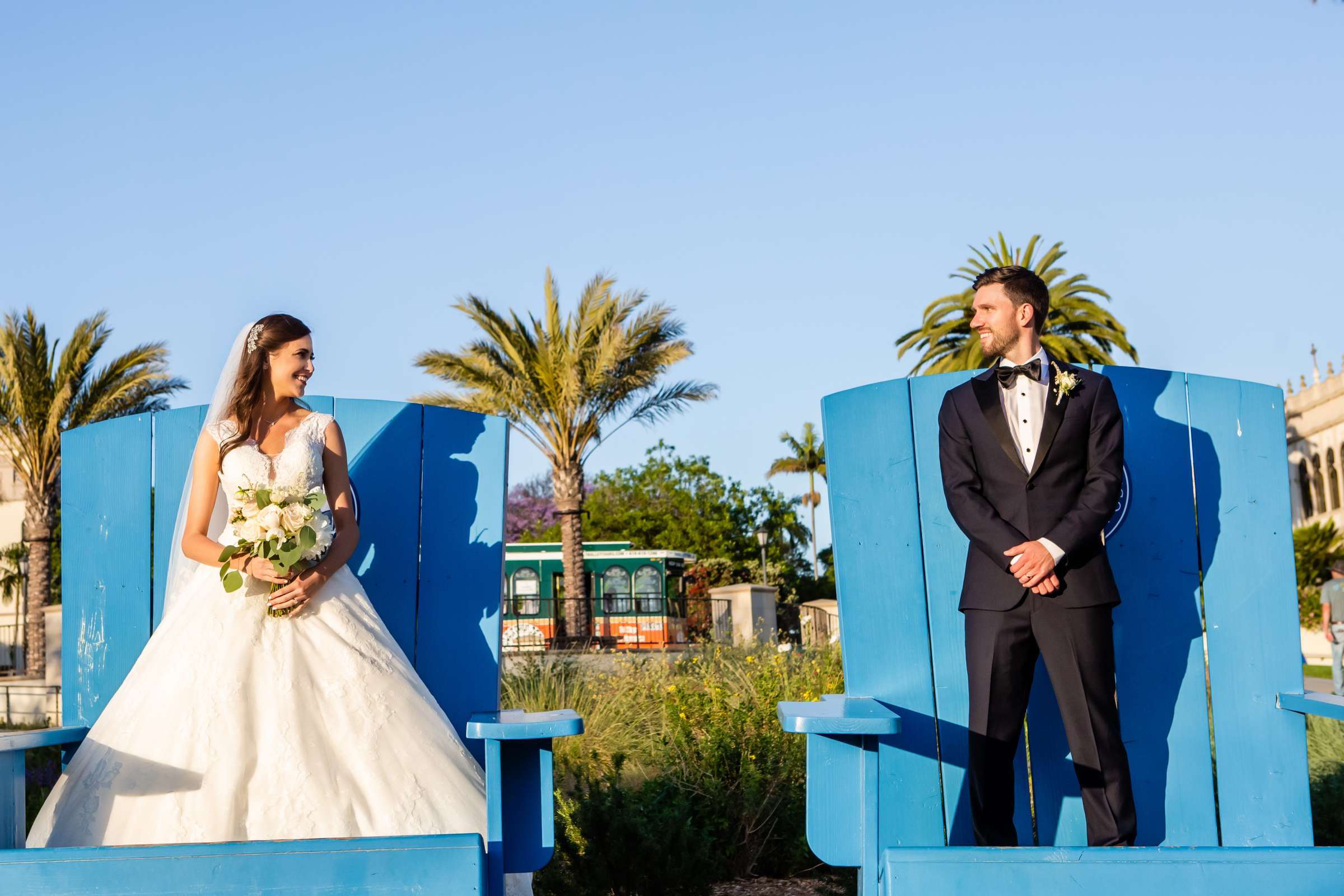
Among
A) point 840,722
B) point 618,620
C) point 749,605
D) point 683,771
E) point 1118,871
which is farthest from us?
point 618,620

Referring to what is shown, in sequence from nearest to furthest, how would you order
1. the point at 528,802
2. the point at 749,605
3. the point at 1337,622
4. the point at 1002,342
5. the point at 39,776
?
1. the point at 528,802
2. the point at 1002,342
3. the point at 39,776
4. the point at 1337,622
5. the point at 749,605

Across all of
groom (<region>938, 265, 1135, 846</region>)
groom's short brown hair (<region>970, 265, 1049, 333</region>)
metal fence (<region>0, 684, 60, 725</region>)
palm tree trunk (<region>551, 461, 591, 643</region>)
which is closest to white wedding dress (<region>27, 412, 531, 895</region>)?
groom (<region>938, 265, 1135, 846</region>)

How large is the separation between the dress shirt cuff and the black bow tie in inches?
16.9

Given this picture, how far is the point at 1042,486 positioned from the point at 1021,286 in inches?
19.4

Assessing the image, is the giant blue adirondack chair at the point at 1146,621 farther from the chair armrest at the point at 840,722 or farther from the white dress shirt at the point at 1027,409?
the chair armrest at the point at 840,722

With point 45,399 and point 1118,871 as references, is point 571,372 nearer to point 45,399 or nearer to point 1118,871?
point 45,399

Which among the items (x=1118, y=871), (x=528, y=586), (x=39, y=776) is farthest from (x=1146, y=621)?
(x=528, y=586)

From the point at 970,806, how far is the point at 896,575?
0.58 m

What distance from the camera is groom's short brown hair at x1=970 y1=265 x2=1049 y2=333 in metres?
2.79

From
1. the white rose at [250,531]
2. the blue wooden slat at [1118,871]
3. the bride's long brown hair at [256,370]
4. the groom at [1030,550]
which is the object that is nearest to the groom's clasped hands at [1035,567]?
the groom at [1030,550]

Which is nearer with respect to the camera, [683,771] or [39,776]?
[683,771]

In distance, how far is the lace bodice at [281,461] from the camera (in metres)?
3.04

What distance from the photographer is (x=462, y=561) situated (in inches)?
124

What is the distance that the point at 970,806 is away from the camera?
2738mm
